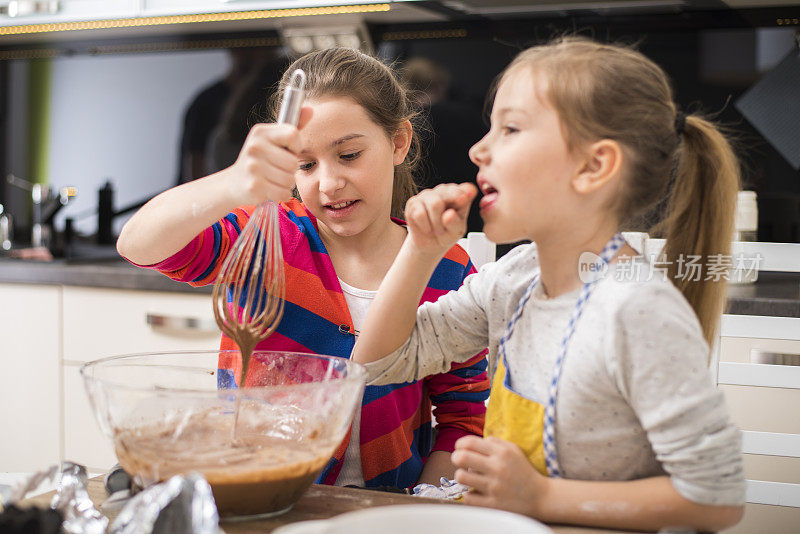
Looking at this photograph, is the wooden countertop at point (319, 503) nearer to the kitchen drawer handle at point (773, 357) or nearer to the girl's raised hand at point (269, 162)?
the girl's raised hand at point (269, 162)

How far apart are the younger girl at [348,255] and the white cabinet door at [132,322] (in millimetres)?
816

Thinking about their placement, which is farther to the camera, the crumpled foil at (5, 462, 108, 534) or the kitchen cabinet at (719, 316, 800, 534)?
the kitchen cabinet at (719, 316, 800, 534)

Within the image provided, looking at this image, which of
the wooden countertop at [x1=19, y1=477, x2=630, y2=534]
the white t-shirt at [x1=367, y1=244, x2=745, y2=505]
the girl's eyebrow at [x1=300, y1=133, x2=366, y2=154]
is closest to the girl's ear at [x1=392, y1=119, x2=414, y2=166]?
the girl's eyebrow at [x1=300, y1=133, x2=366, y2=154]

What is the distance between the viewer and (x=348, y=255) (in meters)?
1.26

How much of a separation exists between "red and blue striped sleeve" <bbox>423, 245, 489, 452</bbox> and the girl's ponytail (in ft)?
1.38

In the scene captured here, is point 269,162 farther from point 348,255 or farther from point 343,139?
point 348,255

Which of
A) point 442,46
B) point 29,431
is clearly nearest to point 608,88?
point 442,46

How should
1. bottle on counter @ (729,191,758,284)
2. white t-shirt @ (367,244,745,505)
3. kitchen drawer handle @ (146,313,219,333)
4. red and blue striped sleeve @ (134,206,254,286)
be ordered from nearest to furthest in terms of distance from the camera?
white t-shirt @ (367,244,745,505)
red and blue striped sleeve @ (134,206,254,286)
bottle on counter @ (729,191,758,284)
kitchen drawer handle @ (146,313,219,333)

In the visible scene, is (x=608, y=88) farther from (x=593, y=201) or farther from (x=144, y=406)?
(x=144, y=406)

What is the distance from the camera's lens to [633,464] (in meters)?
0.70

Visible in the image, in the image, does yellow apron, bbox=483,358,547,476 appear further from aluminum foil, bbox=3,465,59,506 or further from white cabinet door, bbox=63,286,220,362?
white cabinet door, bbox=63,286,220,362

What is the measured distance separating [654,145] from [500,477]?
14.4 inches

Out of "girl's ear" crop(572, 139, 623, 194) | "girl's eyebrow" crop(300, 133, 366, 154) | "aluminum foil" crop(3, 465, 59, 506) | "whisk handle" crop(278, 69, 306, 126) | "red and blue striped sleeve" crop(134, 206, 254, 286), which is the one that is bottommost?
"aluminum foil" crop(3, 465, 59, 506)

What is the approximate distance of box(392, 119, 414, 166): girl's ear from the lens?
4.21ft
